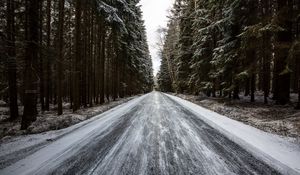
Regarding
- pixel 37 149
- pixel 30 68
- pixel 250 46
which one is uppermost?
pixel 250 46

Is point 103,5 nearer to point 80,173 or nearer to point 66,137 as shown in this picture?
point 66,137

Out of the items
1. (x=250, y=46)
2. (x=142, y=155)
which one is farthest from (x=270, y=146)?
(x=250, y=46)

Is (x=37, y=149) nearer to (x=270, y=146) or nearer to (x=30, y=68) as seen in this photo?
(x=30, y=68)

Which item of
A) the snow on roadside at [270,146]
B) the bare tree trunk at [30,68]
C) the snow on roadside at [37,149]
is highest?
the bare tree trunk at [30,68]

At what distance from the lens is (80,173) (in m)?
4.36

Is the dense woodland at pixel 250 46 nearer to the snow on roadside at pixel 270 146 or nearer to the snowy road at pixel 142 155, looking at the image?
the snow on roadside at pixel 270 146

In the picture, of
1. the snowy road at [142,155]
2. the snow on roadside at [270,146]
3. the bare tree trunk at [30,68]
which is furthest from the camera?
the bare tree trunk at [30,68]

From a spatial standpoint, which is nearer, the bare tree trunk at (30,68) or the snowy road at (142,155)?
the snowy road at (142,155)

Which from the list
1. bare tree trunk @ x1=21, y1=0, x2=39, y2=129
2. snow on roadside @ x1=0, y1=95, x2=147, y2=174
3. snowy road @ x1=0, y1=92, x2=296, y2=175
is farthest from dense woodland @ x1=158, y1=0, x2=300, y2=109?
bare tree trunk @ x1=21, y1=0, x2=39, y2=129

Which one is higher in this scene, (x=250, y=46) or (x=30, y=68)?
(x=250, y=46)

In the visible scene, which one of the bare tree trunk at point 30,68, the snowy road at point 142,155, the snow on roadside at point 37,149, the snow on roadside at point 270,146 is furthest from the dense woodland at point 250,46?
the bare tree trunk at point 30,68

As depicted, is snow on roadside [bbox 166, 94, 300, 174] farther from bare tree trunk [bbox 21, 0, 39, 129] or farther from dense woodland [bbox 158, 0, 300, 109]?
bare tree trunk [bbox 21, 0, 39, 129]

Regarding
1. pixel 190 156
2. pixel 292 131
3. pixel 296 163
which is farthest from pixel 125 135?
pixel 292 131

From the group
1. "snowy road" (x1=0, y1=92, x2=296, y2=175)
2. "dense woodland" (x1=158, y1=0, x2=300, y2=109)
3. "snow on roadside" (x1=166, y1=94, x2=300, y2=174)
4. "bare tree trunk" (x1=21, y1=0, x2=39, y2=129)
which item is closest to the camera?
"snowy road" (x1=0, y1=92, x2=296, y2=175)
